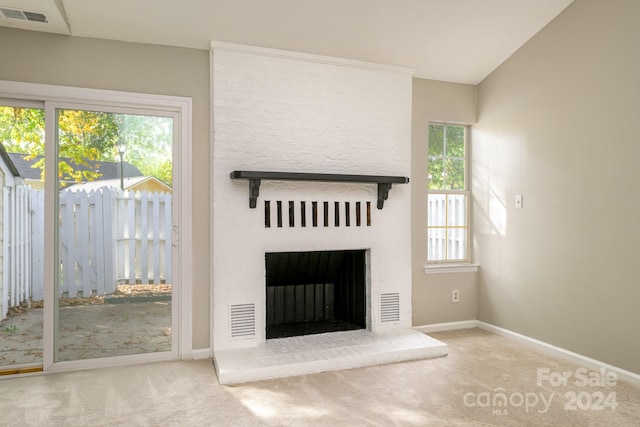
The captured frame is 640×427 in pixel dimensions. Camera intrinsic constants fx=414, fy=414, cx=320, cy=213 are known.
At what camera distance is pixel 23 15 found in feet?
8.87

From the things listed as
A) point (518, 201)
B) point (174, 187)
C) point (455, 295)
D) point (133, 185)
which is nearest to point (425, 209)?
point (518, 201)

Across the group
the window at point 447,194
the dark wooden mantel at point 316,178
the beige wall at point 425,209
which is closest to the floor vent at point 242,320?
the dark wooden mantel at point 316,178

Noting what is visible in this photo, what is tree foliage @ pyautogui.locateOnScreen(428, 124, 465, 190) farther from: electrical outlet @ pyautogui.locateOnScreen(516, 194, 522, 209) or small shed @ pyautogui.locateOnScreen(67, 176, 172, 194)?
→ small shed @ pyautogui.locateOnScreen(67, 176, 172, 194)

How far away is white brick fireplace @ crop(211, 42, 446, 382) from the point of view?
3.25 meters

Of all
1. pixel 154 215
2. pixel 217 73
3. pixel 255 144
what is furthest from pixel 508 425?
pixel 217 73

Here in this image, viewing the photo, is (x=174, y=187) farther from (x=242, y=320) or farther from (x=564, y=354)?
(x=564, y=354)

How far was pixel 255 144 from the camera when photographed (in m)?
3.33

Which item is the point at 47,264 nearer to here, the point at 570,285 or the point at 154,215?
the point at 154,215

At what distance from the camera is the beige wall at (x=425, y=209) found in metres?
3.97

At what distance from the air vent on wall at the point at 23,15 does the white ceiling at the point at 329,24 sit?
1.7 inches

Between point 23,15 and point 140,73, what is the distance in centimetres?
76

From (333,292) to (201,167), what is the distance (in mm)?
1697

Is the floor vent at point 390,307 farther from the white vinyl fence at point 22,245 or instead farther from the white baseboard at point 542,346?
the white vinyl fence at point 22,245

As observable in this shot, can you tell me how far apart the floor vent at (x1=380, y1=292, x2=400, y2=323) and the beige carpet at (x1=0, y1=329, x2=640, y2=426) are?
1.93 feet
